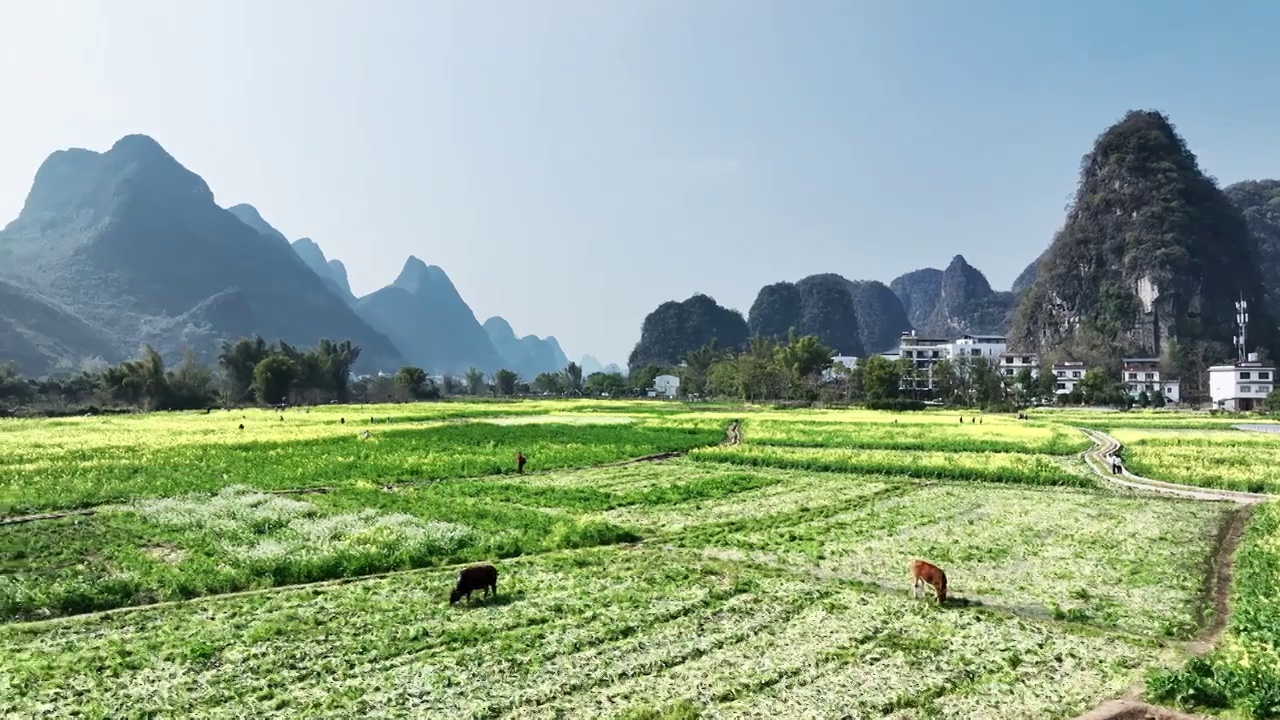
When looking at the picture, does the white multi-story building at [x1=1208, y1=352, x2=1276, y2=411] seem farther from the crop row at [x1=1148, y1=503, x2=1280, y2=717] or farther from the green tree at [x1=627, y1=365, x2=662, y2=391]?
the green tree at [x1=627, y1=365, x2=662, y2=391]

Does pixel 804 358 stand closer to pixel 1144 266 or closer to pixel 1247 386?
pixel 1247 386

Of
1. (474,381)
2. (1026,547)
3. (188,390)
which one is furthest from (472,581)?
(474,381)

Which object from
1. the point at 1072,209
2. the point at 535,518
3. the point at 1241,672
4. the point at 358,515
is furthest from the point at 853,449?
the point at 1072,209

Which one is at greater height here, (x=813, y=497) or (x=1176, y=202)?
(x=1176, y=202)

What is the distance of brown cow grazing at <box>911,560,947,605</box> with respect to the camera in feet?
39.3

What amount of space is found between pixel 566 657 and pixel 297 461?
2670 cm

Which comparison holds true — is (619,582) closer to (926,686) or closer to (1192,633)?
(926,686)

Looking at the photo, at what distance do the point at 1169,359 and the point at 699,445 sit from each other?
9886 centimetres

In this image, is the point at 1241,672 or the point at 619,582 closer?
the point at 1241,672

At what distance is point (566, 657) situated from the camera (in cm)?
963

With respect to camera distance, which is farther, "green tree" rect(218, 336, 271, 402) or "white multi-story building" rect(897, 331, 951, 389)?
"white multi-story building" rect(897, 331, 951, 389)

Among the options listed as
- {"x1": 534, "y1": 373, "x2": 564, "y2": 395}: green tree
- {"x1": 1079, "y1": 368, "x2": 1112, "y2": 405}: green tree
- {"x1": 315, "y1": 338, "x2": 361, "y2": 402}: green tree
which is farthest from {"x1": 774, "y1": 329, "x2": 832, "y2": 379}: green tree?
{"x1": 315, "y1": 338, "x2": 361, "y2": 402}: green tree

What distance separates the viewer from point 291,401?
10362 centimetres

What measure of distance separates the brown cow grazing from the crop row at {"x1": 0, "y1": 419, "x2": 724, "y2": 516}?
19451mm
